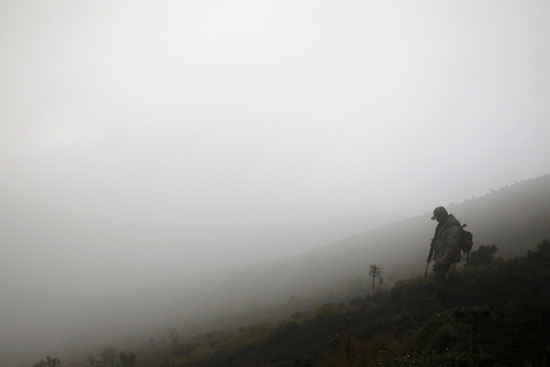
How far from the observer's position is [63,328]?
5738 centimetres

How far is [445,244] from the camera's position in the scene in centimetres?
1134

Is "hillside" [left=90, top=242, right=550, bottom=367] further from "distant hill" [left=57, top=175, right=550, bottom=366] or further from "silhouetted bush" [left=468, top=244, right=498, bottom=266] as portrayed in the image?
"distant hill" [left=57, top=175, right=550, bottom=366]

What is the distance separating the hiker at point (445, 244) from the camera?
10.9 metres

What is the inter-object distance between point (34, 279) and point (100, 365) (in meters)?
168

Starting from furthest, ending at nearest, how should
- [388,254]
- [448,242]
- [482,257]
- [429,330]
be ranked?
[388,254] < [482,257] < [448,242] < [429,330]

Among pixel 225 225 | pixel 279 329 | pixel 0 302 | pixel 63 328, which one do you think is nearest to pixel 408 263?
pixel 279 329

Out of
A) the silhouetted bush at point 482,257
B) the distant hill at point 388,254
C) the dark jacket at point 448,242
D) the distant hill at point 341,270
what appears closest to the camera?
the dark jacket at point 448,242

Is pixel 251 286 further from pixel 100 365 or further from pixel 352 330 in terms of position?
pixel 352 330

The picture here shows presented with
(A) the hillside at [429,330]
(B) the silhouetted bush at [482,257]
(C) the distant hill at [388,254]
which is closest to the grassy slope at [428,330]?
(A) the hillside at [429,330]

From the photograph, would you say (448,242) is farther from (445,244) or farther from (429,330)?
(429,330)

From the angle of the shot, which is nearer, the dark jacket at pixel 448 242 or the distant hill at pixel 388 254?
the dark jacket at pixel 448 242

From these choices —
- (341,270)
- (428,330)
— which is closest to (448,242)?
(428,330)

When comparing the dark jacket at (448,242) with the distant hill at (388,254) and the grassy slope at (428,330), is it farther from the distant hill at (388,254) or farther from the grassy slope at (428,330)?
the distant hill at (388,254)

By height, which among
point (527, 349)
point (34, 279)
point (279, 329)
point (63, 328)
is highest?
point (34, 279)
